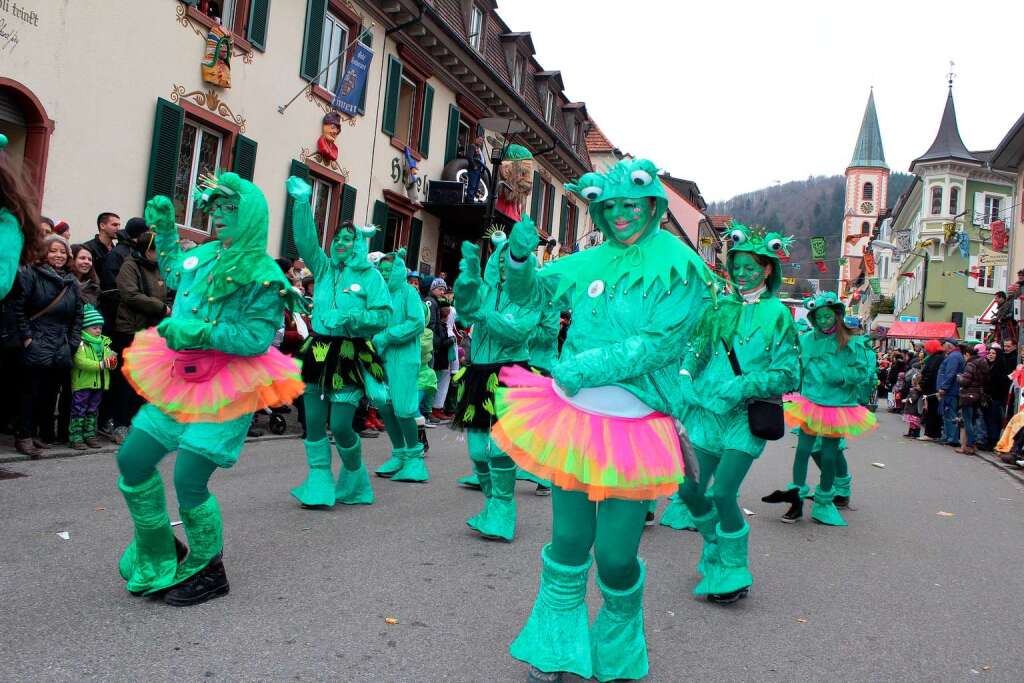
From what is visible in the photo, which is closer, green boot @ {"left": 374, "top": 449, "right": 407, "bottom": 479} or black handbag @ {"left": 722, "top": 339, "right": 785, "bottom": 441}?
black handbag @ {"left": 722, "top": 339, "right": 785, "bottom": 441}

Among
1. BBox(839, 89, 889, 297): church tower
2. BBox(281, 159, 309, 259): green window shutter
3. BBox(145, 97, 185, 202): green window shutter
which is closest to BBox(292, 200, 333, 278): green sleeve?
BBox(145, 97, 185, 202): green window shutter

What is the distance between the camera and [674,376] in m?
3.44

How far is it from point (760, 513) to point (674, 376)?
4.90m

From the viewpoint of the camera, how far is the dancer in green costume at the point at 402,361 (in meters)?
7.69

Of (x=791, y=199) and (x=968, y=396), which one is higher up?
(x=791, y=199)

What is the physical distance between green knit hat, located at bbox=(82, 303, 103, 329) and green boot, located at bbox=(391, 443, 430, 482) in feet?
10.1

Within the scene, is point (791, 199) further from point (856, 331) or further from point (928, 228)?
point (856, 331)

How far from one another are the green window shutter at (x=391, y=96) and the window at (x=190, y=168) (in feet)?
16.3

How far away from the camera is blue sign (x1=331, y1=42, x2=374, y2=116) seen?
1509 cm

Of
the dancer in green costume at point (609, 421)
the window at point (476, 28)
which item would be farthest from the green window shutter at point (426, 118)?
the dancer in green costume at point (609, 421)

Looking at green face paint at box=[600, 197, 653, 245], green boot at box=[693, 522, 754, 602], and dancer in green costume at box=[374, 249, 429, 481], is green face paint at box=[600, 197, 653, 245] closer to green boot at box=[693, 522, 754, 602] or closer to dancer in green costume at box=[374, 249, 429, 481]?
green boot at box=[693, 522, 754, 602]

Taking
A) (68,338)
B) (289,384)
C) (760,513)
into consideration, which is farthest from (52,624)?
(760,513)

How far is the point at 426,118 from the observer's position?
19.1m

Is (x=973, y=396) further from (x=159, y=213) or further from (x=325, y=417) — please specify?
(x=159, y=213)
